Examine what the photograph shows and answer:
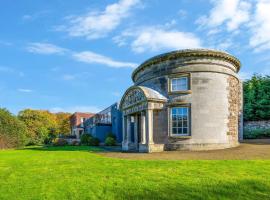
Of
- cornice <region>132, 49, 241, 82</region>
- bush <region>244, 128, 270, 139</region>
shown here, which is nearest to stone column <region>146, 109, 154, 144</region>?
cornice <region>132, 49, 241, 82</region>

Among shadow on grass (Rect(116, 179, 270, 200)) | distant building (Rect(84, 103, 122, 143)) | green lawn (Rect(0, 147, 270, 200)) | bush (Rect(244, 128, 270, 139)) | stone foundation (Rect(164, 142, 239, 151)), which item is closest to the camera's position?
shadow on grass (Rect(116, 179, 270, 200))

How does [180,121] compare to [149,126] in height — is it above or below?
above

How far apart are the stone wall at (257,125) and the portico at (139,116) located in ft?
41.6

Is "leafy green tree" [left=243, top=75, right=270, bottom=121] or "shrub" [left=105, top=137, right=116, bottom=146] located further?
"shrub" [left=105, top=137, right=116, bottom=146]

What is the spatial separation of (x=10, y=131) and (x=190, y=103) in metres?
21.4

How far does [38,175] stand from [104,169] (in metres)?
2.28

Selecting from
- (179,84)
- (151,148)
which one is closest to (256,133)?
(179,84)

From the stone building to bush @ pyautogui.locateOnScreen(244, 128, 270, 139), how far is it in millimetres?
7958

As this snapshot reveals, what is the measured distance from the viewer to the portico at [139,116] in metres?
16.9

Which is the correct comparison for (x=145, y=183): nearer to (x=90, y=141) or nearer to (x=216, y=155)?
(x=216, y=155)

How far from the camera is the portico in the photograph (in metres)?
16.9

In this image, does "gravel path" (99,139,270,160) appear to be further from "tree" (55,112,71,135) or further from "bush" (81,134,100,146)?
"tree" (55,112,71,135)

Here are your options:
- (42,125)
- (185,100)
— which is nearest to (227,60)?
(185,100)

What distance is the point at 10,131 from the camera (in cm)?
2875
